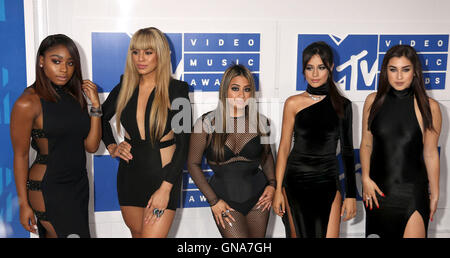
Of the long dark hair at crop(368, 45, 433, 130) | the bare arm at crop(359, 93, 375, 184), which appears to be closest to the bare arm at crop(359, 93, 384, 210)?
the bare arm at crop(359, 93, 375, 184)

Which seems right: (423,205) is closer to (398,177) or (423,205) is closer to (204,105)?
(398,177)

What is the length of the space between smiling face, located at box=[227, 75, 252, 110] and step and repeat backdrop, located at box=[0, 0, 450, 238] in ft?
2.53

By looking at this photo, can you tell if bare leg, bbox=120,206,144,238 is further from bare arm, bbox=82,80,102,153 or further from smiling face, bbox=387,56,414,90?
smiling face, bbox=387,56,414,90

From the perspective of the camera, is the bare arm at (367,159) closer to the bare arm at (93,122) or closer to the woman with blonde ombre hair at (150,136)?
the woman with blonde ombre hair at (150,136)

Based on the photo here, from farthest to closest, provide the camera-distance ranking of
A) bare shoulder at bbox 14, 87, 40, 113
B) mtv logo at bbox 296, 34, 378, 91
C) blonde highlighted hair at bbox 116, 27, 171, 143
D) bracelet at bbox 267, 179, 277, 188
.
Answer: mtv logo at bbox 296, 34, 378, 91 < bracelet at bbox 267, 179, 277, 188 < blonde highlighted hair at bbox 116, 27, 171, 143 < bare shoulder at bbox 14, 87, 40, 113

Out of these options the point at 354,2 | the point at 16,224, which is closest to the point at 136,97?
the point at 16,224

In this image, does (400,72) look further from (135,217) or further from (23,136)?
(23,136)

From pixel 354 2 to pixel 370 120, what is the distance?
52.0 inches

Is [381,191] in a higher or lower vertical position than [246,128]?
lower

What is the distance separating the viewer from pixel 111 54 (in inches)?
141

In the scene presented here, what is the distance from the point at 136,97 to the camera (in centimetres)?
304

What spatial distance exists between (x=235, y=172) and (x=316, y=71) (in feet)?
3.07

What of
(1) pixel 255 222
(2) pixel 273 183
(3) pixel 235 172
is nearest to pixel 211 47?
(3) pixel 235 172

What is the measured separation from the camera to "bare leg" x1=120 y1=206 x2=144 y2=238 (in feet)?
10.1
